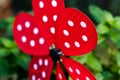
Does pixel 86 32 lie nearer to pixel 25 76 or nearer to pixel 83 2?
pixel 25 76

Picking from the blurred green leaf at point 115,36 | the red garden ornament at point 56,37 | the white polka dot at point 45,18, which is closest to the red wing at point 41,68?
the red garden ornament at point 56,37

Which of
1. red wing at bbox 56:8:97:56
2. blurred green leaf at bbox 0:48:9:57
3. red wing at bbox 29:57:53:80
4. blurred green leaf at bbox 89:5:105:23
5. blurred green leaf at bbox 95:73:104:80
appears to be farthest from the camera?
blurred green leaf at bbox 0:48:9:57

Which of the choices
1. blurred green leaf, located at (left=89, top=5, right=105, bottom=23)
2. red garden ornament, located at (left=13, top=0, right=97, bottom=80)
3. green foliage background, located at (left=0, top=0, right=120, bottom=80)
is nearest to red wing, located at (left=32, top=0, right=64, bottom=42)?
red garden ornament, located at (left=13, top=0, right=97, bottom=80)

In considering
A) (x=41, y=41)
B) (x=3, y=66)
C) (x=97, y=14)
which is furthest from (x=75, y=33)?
(x=3, y=66)

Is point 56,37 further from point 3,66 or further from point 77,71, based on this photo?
point 3,66

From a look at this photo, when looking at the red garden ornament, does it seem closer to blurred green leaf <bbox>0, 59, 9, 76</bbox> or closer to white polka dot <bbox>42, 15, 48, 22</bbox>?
white polka dot <bbox>42, 15, 48, 22</bbox>
